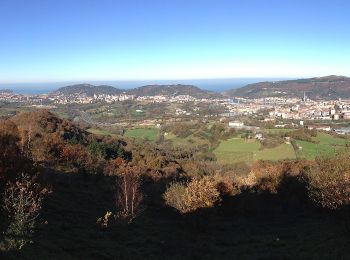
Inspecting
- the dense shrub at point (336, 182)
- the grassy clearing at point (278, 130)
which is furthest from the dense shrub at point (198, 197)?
the grassy clearing at point (278, 130)

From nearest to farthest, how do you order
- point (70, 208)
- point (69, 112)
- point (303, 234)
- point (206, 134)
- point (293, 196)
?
point (303, 234)
point (70, 208)
point (293, 196)
point (206, 134)
point (69, 112)

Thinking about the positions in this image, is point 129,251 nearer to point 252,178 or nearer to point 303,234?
point 303,234

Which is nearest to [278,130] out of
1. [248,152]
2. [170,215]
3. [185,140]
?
[248,152]

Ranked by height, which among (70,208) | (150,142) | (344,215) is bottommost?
(150,142)

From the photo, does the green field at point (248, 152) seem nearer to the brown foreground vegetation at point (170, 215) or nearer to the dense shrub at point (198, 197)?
the brown foreground vegetation at point (170, 215)

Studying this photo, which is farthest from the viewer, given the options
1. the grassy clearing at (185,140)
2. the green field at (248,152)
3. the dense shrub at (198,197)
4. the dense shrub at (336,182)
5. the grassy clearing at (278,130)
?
the grassy clearing at (278,130)

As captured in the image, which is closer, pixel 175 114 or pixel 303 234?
pixel 303 234

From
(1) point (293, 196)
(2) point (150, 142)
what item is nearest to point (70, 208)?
(1) point (293, 196)
